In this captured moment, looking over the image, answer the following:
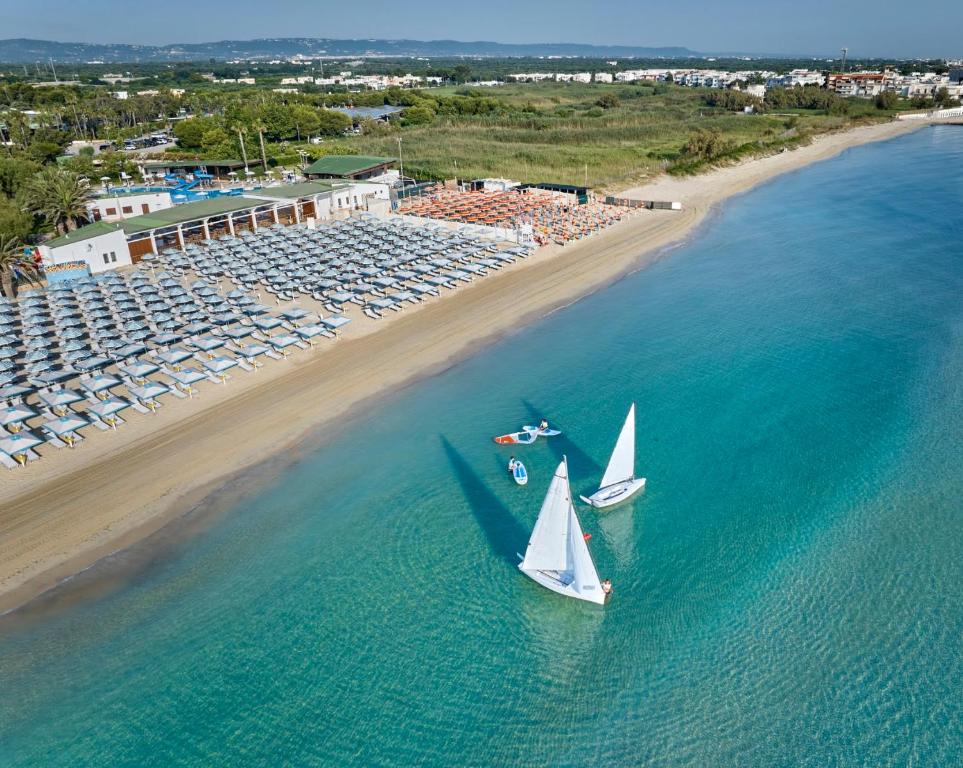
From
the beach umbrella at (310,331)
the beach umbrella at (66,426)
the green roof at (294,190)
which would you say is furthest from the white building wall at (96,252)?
the beach umbrella at (66,426)

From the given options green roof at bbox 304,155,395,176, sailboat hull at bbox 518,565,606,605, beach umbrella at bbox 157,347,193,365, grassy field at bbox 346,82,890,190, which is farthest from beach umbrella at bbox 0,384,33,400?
grassy field at bbox 346,82,890,190

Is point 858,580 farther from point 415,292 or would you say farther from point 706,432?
point 415,292

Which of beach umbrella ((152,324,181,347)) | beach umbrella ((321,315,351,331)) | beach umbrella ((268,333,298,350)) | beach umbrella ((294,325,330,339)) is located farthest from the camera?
beach umbrella ((321,315,351,331))

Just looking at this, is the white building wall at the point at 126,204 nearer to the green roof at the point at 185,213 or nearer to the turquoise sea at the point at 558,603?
the green roof at the point at 185,213

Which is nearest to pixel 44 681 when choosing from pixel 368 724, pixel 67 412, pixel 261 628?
pixel 261 628

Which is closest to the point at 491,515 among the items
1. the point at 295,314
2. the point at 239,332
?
the point at 239,332

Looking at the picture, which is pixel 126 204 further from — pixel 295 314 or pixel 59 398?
pixel 59 398

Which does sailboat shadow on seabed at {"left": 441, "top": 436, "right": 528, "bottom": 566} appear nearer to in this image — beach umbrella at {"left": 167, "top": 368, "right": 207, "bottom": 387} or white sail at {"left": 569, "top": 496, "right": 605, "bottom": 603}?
white sail at {"left": 569, "top": 496, "right": 605, "bottom": 603}
